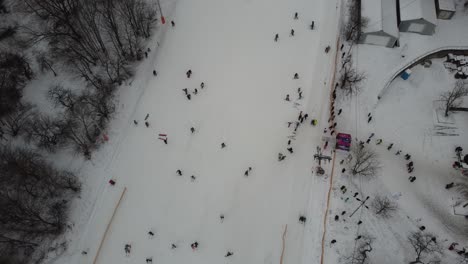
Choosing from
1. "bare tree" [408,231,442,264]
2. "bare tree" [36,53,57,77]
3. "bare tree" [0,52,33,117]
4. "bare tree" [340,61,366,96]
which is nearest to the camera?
"bare tree" [408,231,442,264]

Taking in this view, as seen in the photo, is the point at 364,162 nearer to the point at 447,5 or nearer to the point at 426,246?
the point at 426,246

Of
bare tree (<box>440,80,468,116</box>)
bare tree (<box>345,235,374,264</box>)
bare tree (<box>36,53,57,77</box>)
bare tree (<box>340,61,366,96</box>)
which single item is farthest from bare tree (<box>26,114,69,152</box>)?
bare tree (<box>440,80,468,116</box>)

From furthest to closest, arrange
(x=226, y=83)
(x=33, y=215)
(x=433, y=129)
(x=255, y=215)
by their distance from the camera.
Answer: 1. (x=226, y=83)
2. (x=433, y=129)
3. (x=255, y=215)
4. (x=33, y=215)

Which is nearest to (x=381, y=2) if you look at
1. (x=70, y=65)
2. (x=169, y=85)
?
(x=169, y=85)

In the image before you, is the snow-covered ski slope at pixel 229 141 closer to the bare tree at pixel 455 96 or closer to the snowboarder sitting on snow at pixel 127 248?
the snowboarder sitting on snow at pixel 127 248

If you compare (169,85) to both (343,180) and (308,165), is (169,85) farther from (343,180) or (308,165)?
(343,180)

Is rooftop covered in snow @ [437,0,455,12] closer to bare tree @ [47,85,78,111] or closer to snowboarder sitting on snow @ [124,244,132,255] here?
snowboarder sitting on snow @ [124,244,132,255]
